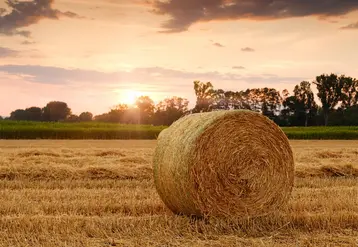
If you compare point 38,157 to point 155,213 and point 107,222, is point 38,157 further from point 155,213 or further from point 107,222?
point 107,222

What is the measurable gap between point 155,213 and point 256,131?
5.95 ft

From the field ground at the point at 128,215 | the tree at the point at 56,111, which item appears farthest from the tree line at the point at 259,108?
the field ground at the point at 128,215

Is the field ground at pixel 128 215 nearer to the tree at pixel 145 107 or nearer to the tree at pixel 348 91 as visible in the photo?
the tree at pixel 145 107

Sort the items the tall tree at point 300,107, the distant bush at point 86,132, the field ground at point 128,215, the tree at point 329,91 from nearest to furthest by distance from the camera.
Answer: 1. the field ground at point 128,215
2. the distant bush at point 86,132
3. the tall tree at point 300,107
4. the tree at point 329,91

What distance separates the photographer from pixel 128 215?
7234 mm

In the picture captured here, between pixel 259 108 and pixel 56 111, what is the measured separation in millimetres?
22218

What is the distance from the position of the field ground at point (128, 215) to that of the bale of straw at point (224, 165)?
25cm

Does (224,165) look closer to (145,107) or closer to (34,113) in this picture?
(34,113)

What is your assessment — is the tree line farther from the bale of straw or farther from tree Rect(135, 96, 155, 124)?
the bale of straw

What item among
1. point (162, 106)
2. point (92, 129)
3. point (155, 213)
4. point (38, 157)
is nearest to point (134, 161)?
point (38, 157)

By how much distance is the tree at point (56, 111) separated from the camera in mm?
45984

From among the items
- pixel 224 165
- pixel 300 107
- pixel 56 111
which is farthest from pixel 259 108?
pixel 224 165

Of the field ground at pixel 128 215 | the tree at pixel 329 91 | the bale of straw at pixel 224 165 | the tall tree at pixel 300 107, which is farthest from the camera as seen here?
the tree at pixel 329 91

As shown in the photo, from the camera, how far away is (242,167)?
759cm
